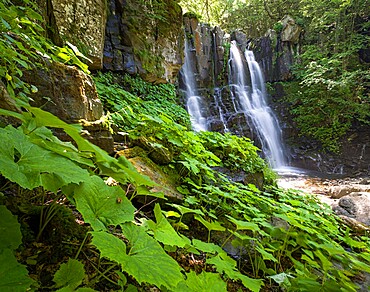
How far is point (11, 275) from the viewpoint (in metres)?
0.52

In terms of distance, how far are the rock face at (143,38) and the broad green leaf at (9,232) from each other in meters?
5.70

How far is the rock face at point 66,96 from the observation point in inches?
84.4

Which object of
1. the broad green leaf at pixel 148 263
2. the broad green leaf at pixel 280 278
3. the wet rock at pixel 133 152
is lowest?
the broad green leaf at pixel 280 278

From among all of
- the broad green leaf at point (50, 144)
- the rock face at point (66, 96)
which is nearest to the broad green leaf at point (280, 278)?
the broad green leaf at point (50, 144)

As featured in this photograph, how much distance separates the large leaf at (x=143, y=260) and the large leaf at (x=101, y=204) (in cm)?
7

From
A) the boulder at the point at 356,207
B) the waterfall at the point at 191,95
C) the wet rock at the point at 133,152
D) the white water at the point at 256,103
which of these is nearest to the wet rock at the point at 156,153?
the wet rock at the point at 133,152

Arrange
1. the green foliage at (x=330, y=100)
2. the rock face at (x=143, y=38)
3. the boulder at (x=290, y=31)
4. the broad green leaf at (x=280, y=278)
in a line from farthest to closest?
the boulder at (x=290, y=31) → the green foliage at (x=330, y=100) → the rock face at (x=143, y=38) → the broad green leaf at (x=280, y=278)

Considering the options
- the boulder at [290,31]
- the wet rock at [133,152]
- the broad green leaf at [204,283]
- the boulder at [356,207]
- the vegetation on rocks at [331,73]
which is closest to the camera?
the broad green leaf at [204,283]

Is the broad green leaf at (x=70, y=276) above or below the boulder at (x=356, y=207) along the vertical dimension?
A: above

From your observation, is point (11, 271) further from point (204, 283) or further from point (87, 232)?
point (204, 283)

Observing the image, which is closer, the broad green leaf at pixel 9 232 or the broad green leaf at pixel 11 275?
the broad green leaf at pixel 11 275

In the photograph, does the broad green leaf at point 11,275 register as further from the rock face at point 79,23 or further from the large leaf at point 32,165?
the rock face at point 79,23

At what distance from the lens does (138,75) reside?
20.8ft

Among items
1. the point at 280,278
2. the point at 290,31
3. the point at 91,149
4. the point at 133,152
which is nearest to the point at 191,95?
the point at 290,31
